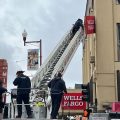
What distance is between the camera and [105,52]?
28.4 metres

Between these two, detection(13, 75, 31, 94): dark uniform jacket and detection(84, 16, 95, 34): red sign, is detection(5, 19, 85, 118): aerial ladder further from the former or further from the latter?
detection(13, 75, 31, 94): dark uniform jacket

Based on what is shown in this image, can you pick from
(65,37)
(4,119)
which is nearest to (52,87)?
(4,119)

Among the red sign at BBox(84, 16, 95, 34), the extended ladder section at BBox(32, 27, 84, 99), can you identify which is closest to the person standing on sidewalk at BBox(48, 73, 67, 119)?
the red sign at BBox(84, 16, 95, 34)

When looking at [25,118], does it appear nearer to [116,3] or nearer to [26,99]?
[26,99]

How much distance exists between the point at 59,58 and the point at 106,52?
14.6 m

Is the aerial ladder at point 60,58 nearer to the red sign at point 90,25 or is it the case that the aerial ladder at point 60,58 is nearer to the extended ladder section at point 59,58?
the extended ladder section at point 59,58

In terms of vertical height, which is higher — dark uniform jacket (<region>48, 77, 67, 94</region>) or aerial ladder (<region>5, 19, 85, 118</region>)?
aerial ladder (<region>5, 19, 85, 118</region>)

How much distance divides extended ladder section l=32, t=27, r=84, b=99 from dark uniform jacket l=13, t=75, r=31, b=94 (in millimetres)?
15884

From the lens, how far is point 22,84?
18922 millimetres

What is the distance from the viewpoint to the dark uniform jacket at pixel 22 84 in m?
18.8

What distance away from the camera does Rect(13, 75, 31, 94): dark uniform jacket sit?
1878 centimetres

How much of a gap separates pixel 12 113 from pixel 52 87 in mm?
1798

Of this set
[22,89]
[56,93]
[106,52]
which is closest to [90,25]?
[106,52]

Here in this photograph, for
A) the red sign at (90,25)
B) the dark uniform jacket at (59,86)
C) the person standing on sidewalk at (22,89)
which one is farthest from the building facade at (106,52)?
the person standing on sidewalk at (22,89)
